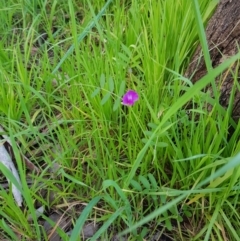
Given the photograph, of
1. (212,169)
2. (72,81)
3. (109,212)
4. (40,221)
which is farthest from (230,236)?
(72,81)

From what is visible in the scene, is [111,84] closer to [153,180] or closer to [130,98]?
[130,98]

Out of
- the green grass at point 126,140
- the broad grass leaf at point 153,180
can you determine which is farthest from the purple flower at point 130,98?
the broad grass leaf at point 153,180

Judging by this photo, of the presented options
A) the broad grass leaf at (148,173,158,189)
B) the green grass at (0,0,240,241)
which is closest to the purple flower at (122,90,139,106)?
the green grass at (0,0,240,241)

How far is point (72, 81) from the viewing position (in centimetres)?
117

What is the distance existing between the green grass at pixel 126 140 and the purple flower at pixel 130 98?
0.07 ft

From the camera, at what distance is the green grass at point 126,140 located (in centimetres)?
93

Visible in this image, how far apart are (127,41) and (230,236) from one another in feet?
1.95

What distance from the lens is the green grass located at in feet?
3.06

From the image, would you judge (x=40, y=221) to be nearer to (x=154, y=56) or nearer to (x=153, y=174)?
(x=153, y=174)

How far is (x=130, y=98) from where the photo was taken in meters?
0.98

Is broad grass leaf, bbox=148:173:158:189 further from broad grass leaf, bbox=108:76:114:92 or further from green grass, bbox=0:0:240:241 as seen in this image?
broad grass leaf, bbox=108:76:114:92

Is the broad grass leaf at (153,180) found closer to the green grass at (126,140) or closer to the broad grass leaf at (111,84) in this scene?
the green grass at (126,140)

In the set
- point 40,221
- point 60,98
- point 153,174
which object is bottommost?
point 40,221

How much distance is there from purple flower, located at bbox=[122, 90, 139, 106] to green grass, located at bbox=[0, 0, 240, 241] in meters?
0.02
